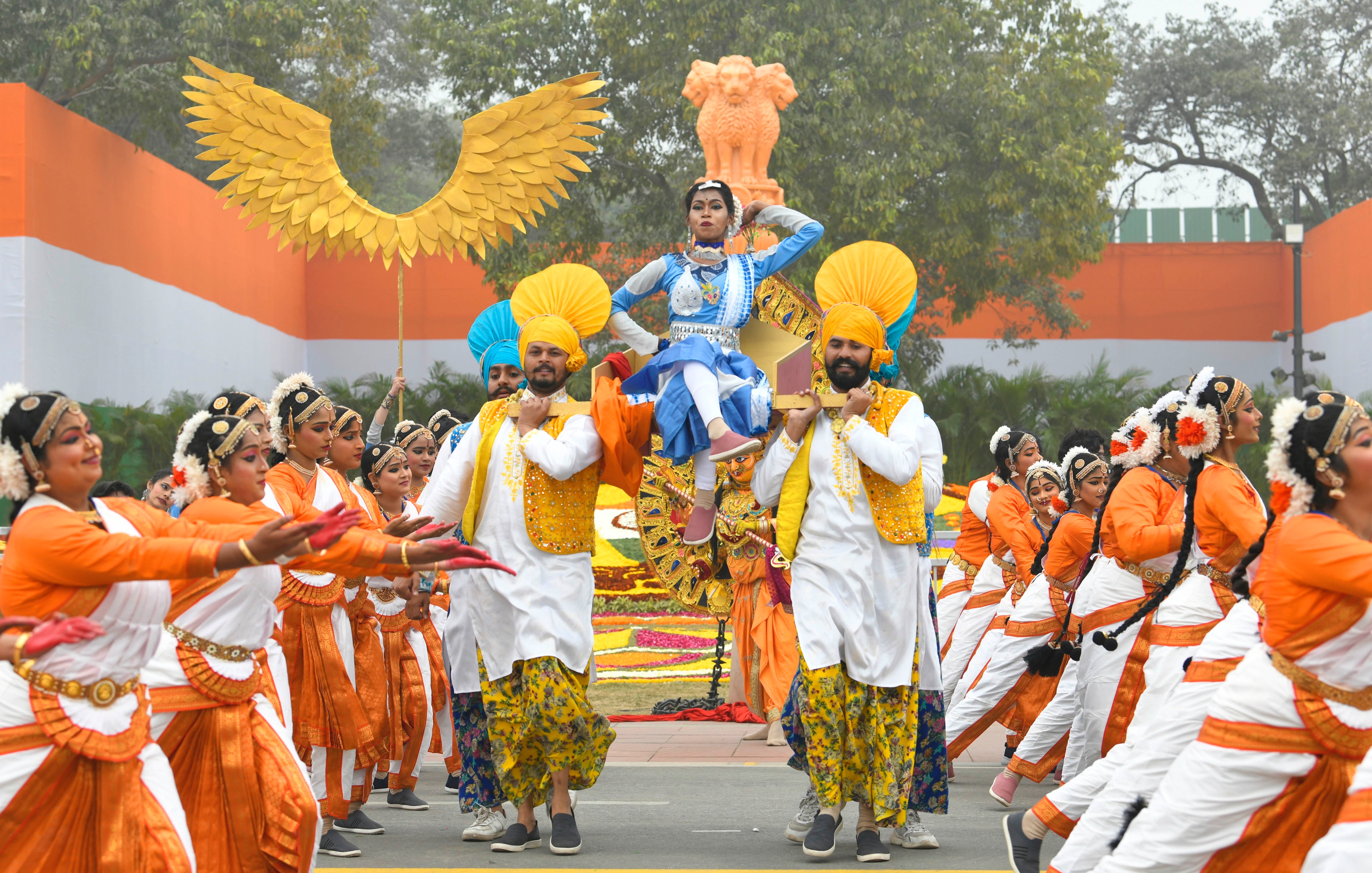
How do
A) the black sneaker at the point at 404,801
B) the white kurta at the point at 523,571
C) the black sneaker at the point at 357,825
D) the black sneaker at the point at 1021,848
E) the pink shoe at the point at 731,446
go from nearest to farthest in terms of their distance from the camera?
the black sneaker at the point at 1021,848, the pink shoe at the point at 731,446, the white kurta at the point at 523,571, the black sneaker at the point at 357,825, the black sneaker at the point at 404,801

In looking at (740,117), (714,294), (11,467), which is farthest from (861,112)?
(11,467)

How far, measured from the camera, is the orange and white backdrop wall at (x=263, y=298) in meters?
17.0

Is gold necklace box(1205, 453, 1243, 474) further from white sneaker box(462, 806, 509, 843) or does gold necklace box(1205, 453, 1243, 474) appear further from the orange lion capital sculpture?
the orange lion capital sculpture

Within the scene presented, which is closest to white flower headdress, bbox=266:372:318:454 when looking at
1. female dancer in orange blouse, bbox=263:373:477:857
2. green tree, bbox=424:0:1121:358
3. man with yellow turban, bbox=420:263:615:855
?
female dancer in orange blouse, bbox=263:373:477:857

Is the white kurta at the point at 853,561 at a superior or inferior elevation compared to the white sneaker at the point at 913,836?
superior

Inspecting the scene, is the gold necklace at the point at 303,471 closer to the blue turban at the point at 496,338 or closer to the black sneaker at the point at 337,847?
the blue turban at the point at 496,338

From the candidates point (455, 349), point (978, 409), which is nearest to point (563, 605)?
point (978, 409)

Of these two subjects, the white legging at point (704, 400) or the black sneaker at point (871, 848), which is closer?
the black sneaker at point (871, 848)

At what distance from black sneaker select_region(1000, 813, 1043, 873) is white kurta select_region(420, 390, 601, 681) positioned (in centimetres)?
186

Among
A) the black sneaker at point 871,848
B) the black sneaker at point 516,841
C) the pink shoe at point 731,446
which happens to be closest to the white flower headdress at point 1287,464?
the pink shoe at point 731,446

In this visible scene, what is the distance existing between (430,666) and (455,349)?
18.9 meters

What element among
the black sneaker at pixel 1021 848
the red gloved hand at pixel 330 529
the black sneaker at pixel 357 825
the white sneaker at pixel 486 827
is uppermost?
the red gloved hand at pixel 330 529

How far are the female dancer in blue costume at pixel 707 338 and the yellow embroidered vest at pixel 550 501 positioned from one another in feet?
1.28

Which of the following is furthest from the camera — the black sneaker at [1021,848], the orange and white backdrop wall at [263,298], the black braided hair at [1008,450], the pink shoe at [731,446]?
the orange and white backdrop wall at [263,298]
